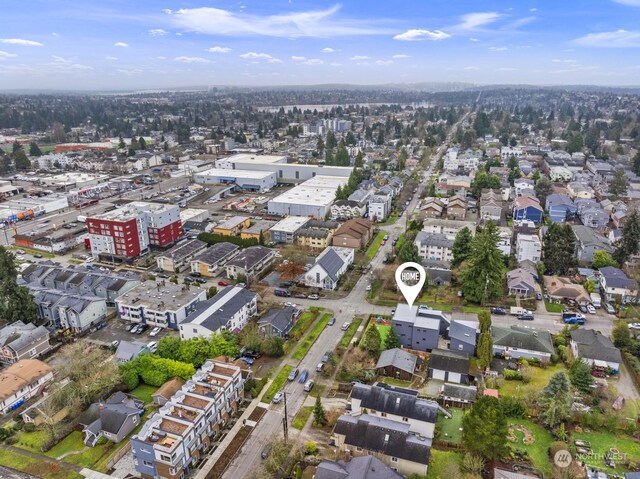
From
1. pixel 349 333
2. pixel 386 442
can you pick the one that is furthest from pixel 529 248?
pixel 386 442

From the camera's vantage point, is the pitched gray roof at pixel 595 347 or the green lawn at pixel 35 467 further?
the pitched gray roof at pixel 595 347

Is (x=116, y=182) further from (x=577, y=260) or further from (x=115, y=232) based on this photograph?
(x=577, y=260)

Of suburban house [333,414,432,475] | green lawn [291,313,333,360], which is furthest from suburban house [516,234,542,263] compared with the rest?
suburban house [333,414,432,475]

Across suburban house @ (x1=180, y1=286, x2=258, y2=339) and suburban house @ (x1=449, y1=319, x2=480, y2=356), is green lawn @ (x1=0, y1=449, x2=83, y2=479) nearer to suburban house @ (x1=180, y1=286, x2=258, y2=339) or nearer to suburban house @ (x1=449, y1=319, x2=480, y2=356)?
suburban house @ (x1=180, y1=286, x2=258, y2=339)

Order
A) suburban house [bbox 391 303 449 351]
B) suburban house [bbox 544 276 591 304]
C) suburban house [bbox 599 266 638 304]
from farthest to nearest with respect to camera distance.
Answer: suburban house [bbox 599 266 638 304]
suburban house [bbox 544 276 591 304]
suburban house [bbox 391 303 449 351]

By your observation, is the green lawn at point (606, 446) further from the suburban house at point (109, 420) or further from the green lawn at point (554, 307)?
the suburban house at point (109, 420)

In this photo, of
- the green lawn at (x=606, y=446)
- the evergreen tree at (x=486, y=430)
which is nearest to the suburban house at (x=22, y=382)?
the evergreen tree at (x=486, y=430)

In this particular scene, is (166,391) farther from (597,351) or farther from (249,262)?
(597,351)
